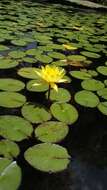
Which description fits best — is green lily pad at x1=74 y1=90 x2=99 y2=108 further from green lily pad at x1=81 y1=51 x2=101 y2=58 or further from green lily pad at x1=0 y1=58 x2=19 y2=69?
green lily pad at x1=81 y1=51 x2=101 y2=58

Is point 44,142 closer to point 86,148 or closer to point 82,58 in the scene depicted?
point 86,148

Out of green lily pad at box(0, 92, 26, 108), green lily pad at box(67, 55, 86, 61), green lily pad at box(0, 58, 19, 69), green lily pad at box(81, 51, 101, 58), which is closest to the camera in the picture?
green lily pad at box(0, 92, 26, 108)

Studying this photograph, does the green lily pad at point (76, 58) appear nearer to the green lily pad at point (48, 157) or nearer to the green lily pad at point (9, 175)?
the green lily pad at point (48, 157)

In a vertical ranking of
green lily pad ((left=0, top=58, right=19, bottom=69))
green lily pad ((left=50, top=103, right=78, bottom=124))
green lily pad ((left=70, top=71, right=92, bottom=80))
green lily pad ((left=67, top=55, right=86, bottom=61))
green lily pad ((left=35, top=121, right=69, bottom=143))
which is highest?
green lily pad ((left=35, top=121, right=69, bottom=143))

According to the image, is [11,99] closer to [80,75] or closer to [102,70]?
[80,75]

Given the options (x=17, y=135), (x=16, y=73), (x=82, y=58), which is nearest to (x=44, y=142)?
(x=17, y=135)

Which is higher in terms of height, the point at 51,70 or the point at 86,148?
the point at 51,70

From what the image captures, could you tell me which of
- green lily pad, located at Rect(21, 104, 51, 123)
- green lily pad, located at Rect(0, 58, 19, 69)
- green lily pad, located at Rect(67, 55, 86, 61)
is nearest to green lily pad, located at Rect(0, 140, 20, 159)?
green lily pad, located at Rect(21, 104, 51, 123)
